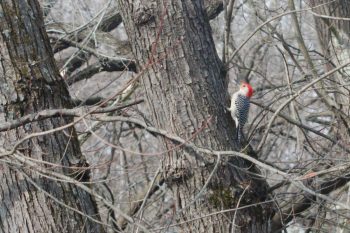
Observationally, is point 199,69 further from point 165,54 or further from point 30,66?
point 30,66

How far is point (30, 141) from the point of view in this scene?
3723 mm

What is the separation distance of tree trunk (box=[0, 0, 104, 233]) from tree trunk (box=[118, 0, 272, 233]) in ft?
1.84

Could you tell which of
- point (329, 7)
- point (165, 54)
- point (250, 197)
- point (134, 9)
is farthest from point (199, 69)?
point (329, 7)

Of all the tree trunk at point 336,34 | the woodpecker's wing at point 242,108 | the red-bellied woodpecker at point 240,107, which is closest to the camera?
the red-bellied woodpecker at point 240,107

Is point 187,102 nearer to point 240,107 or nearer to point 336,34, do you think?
point 240,107

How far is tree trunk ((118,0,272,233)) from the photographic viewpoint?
376cm

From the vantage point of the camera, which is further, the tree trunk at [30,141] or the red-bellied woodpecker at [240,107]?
the red-bellied woodpecker at [240,107]

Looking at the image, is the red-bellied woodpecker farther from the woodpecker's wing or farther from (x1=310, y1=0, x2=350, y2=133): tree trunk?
(x1=310, y1=0, x2=350, y2=133): tree trunk

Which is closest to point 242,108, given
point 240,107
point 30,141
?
point 240,107

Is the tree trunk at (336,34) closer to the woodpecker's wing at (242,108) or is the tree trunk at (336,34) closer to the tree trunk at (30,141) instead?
the woodpecker's wing at (242,108)

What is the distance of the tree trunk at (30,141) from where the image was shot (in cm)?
373

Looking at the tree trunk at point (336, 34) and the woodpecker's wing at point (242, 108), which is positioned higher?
the tree trunk at point (336, 34)

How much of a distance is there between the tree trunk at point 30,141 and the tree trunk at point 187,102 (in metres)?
0.56

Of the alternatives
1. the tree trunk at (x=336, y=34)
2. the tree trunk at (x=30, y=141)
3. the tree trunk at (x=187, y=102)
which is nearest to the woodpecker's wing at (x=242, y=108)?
the tree trunk at (x=187, y=102)
